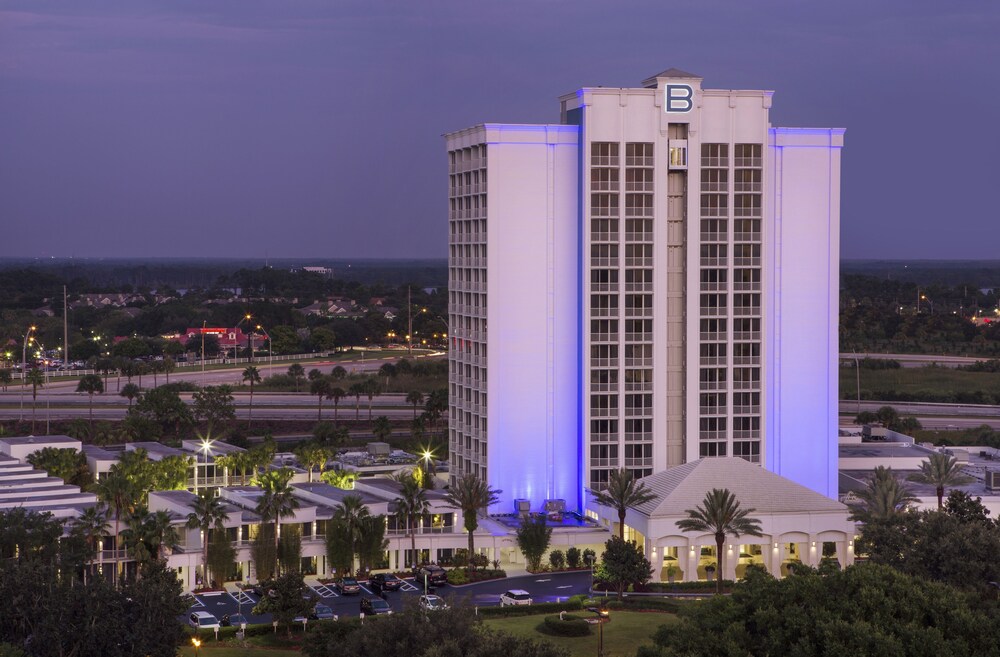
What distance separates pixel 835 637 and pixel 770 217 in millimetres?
45431

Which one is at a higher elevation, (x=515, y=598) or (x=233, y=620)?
(x=515, y=598)

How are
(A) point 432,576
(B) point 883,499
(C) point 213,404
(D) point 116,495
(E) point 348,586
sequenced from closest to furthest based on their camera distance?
(D) point 116,495 → (E) point 348,586 → (B) point 883,499 → (A) point 432,576 → (C) point 213,404

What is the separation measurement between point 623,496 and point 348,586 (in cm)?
1481

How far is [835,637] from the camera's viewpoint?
147ft

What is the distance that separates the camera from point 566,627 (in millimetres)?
62094

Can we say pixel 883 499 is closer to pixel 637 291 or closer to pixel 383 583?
pixel 637 291

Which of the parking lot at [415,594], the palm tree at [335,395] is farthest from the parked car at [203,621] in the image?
the palm tree at [335,395]

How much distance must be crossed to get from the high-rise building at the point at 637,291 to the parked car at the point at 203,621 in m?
25.0

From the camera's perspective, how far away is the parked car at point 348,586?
70625 millimetres

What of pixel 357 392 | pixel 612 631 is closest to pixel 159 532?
pixel 612 631

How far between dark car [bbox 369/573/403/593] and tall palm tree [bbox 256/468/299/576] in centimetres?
510

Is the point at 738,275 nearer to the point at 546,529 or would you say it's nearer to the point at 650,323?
the point at 650,323

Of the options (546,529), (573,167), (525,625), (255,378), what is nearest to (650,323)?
(573,167)

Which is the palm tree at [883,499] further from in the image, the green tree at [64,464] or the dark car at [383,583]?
the green tree at [64,464]
